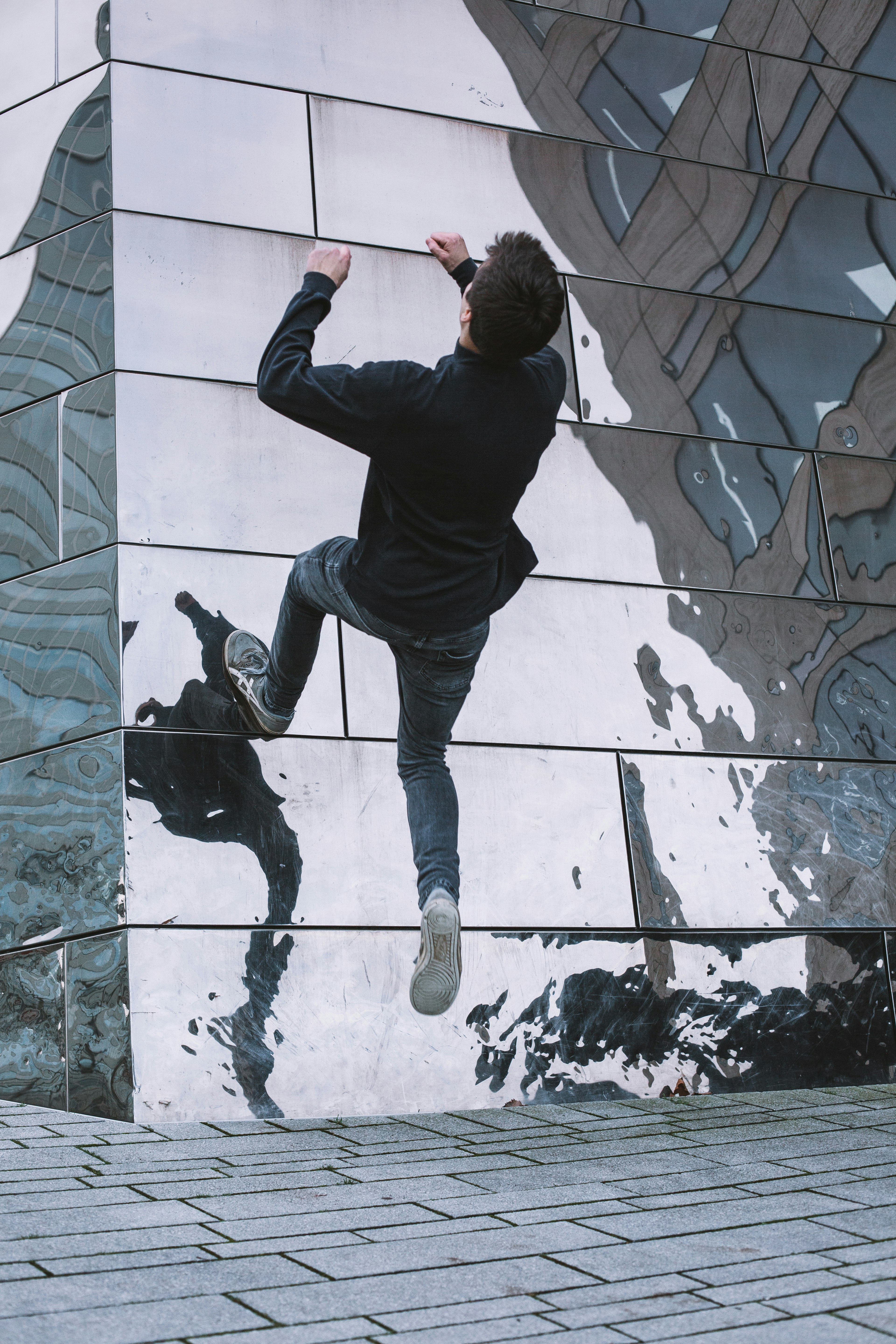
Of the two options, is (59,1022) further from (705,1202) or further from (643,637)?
(643,637)

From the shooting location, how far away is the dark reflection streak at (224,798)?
4.96 m

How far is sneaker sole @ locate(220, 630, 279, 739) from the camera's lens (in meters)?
5.20

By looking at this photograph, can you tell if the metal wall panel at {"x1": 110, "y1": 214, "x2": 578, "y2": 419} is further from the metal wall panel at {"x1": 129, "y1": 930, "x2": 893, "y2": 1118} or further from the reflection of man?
the metal wall panel at {"x1": 129, "y1": 930, "x2": 893, "y2": 1118}

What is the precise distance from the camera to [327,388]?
4.07 meters

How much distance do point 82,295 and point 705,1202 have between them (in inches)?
161

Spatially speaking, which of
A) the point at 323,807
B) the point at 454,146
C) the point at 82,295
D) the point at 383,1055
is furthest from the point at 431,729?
the point at 454,146

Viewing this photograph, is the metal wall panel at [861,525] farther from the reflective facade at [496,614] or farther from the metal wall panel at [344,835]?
the metal wall panel at [344,835]

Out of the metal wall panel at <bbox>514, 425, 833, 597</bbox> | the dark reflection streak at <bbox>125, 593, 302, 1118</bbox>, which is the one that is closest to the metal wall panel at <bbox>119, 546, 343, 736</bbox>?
the dark reflection streak at <bbox>125, 593, 302, 1118</bbox>

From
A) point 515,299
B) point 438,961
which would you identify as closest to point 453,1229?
point 438,961

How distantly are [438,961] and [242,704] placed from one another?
136cm

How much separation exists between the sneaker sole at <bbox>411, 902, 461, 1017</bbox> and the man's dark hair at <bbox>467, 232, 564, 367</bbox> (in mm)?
1755

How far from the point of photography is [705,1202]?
3.80 metres

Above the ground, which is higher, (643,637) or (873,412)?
(873,412)

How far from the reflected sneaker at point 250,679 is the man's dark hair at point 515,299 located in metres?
1.72
